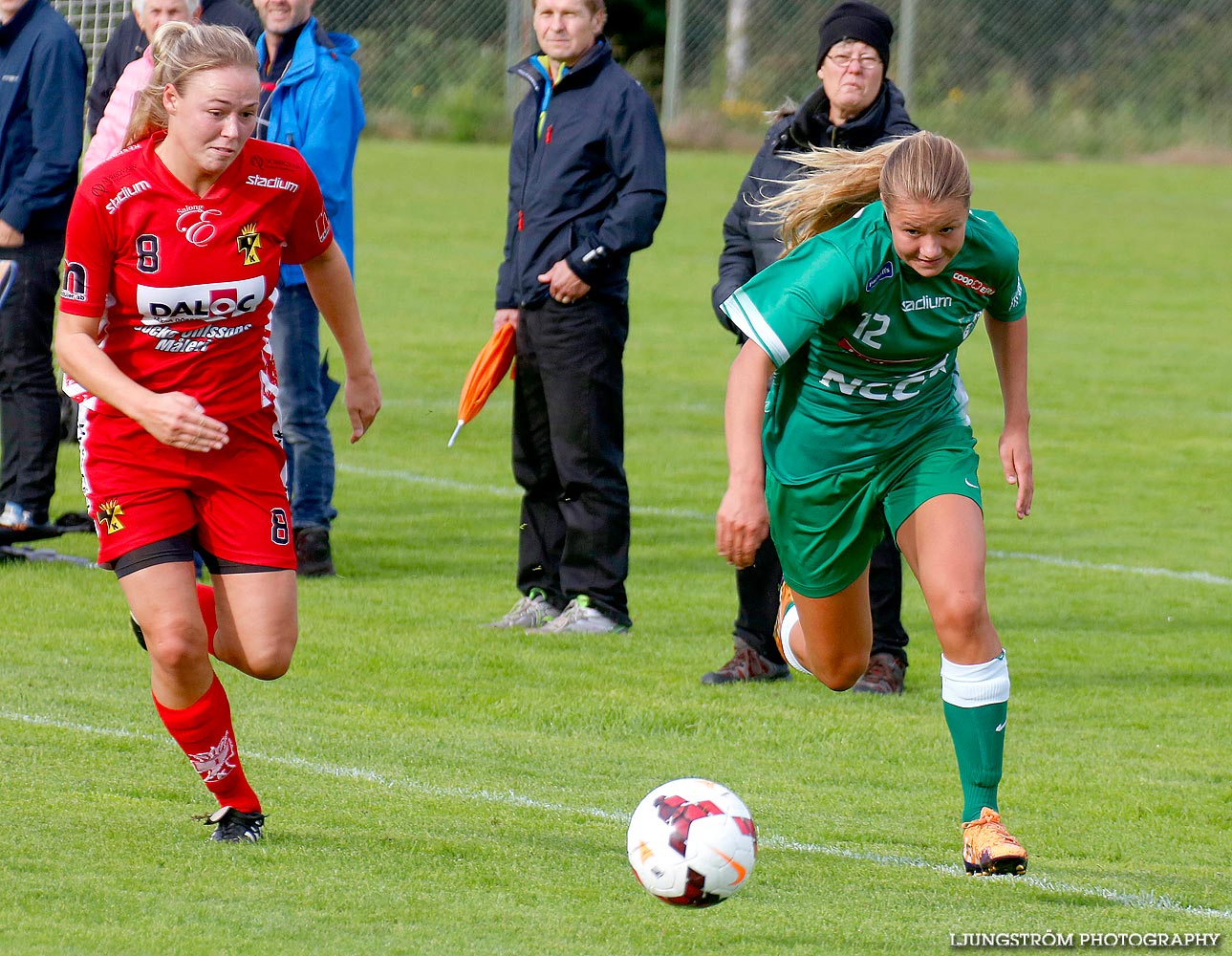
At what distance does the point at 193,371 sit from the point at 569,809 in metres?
1.65

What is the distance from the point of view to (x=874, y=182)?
5176 millimetres

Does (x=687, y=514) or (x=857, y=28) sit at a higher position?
(x=857, y=28)

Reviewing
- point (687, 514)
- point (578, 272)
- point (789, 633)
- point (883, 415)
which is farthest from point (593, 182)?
point (687, 514)

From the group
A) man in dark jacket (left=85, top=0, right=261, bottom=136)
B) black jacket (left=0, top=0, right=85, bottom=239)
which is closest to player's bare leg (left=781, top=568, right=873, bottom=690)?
man in dark jacket (left=85, top=0, right=261, bottom=136)

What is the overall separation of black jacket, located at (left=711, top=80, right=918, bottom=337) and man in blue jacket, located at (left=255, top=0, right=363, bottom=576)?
6.54ft

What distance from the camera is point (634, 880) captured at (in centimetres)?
477

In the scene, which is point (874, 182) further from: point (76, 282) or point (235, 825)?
point (235, 825)

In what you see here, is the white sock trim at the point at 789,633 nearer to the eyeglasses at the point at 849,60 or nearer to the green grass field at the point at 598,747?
the green grass field at the point at 598,747

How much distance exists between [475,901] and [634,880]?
46 centimetres

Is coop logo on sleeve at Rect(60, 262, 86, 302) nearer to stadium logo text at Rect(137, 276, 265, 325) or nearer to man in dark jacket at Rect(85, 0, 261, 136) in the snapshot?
stadium logo text at Rect(137, 276, 265, 325)

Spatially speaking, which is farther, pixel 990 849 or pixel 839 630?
pixel 839 630

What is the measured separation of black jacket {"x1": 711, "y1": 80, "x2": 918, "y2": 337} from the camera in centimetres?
685

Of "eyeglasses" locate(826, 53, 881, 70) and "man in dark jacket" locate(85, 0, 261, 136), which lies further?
"man in dark jacket" locate(85, 0, 261, 136)

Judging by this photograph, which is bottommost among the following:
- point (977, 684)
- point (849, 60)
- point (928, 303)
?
point (977, 684)
